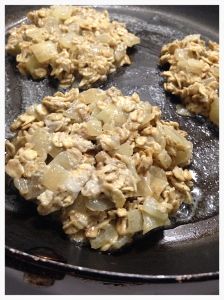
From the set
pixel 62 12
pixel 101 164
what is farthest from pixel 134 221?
pixel 62 12

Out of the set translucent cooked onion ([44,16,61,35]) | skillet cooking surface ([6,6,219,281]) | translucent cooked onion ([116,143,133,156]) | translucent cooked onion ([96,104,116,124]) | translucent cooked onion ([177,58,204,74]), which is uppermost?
translucent cooked onion ([44,16,61,35])

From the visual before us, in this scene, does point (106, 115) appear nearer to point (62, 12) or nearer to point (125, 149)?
point (125, 149)

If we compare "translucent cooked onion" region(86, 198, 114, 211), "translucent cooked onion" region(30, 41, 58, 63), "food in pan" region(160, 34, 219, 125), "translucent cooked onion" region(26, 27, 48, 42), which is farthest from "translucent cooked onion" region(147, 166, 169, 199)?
"translucent cooked onion" region(26, 27, 48, 42)

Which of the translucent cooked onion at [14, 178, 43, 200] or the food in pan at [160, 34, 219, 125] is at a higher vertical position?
the food in pan at [160, 34, 219, 125]

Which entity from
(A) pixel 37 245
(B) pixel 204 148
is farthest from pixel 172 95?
(A) pixel 37 245

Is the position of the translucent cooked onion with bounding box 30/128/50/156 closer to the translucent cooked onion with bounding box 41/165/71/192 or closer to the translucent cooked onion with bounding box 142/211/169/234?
the translucent cooked onion with bounding box 41/165/71/192

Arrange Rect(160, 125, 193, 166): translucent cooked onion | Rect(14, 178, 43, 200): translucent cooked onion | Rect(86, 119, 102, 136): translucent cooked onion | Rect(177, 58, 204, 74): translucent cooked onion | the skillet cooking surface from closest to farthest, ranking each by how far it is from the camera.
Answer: the skillet cooking surface
Rect(14, 178, 43, 200): translucent cooked onion
Rect(86, 119, 102, 136): translucent cooked onion
Rect(160, 125, 193, 166): translucent cooked onion
Rect(177, 58, 204, 74): translucent cooked onion

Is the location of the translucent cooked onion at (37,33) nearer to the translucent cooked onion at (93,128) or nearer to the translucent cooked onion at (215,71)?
the translucent cooked onion at (93,128)

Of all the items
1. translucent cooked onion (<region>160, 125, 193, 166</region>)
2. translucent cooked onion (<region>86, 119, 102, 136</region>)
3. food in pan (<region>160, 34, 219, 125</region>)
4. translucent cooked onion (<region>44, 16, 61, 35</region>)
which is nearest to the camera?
translucent cooked onion (<region>86, 119, 102, 136</region>)
